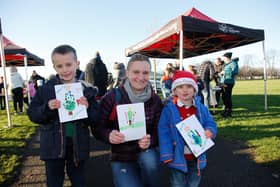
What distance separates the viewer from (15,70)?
27.4 ft

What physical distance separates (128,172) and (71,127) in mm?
674

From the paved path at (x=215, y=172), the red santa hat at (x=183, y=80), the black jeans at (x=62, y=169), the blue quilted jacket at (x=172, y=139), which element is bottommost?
the paved path at (x=215, y=172)

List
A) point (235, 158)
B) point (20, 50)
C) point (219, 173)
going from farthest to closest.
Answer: point (20, 50)
point (235, 158)
point (219, 173)

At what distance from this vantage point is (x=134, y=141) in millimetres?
1878

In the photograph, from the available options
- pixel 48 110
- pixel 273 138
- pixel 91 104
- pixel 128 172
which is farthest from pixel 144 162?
pixel 273 138

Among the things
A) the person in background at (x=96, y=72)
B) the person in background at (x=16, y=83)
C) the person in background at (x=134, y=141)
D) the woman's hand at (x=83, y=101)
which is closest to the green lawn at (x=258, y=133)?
the person in background at (x=134, y=141)

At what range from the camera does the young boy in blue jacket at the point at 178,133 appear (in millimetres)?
1859

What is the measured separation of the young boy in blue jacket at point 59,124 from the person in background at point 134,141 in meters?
0.14

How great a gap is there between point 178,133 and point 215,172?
5.38 ft

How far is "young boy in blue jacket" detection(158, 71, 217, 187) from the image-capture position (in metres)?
1.86

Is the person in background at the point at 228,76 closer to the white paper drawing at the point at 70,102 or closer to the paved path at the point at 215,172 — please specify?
the paved path at the point at 215,172

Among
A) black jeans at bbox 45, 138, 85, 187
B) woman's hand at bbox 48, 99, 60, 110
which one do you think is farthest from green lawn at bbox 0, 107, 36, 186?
woman's hand at bbox 48, 99, 60, 110

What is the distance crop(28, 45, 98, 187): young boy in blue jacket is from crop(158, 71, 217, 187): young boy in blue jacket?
673mm

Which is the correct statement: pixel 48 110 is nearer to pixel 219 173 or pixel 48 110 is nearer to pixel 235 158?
pixel 219 173
